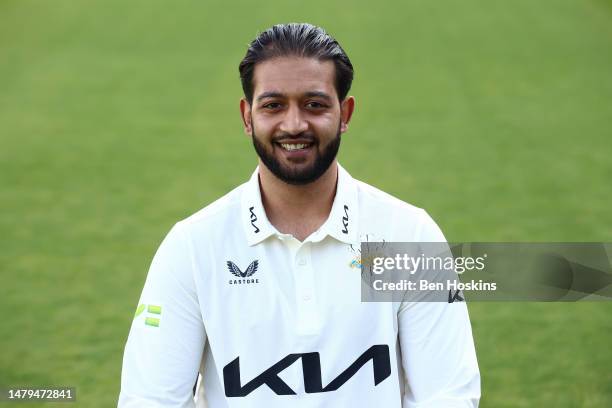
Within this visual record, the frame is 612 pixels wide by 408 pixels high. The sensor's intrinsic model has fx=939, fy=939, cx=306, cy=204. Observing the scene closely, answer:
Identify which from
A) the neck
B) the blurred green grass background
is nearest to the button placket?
the neck

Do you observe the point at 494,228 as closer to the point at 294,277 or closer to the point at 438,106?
the point at 438,106

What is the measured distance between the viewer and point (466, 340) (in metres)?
2.86

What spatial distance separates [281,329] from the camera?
2781 mm

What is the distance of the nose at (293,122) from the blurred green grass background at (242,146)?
9.26 ft

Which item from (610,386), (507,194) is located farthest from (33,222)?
(610,386)

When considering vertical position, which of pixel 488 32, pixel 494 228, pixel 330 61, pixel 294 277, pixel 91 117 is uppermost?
pixel 488 32

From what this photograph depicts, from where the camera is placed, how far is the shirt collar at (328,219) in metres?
2.87

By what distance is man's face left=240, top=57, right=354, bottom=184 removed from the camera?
282cm

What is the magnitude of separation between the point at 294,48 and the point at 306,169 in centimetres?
37

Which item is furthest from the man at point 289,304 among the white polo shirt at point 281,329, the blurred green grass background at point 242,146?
the blurred green grass background at point 242,146

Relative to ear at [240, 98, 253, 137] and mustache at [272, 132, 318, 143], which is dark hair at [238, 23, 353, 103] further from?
mustache at [272, 132, 318, 143]

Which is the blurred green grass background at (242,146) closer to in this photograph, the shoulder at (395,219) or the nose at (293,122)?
the shoulder at (395,219)

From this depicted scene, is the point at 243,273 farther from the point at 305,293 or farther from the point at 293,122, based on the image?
the point at 293,122

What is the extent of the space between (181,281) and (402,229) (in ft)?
2.30
